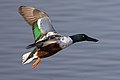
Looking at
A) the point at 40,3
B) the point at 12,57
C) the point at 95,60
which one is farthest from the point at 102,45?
the point at 40,3

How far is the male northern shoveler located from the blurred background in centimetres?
92

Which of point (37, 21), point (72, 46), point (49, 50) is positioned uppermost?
point (37, 21)

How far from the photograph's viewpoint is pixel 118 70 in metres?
10.8

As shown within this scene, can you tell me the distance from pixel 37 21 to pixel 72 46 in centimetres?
227

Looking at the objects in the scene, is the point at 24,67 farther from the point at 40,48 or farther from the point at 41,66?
the point at 40,48

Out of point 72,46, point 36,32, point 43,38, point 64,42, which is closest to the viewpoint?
point 64,42

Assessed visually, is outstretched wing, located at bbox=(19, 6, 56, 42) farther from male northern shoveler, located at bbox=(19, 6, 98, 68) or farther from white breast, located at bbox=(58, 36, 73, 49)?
white breast, located at bbox=(58, 36, 73, 49)

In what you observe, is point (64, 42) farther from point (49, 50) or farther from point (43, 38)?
point (43, 38)

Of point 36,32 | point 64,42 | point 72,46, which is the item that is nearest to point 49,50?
point 64,42

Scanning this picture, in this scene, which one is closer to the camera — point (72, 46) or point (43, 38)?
point (43, 38)

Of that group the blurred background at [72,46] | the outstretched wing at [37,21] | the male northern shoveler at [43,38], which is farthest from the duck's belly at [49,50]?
the blurred background at [72,46]

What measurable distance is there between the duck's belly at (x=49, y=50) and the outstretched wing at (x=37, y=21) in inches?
12.9

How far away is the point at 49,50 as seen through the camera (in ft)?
30.3

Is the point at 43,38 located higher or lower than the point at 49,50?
higher
